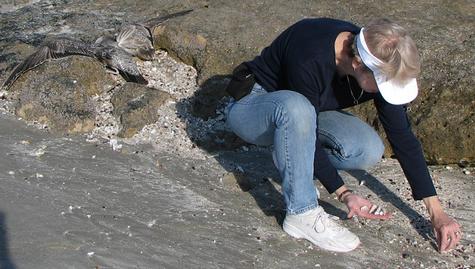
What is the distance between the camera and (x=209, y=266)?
10.8 feet

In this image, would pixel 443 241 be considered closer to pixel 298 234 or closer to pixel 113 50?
pixel 298 234

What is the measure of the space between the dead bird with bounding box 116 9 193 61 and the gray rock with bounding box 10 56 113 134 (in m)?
0.38

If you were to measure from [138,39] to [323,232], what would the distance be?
2822 mm

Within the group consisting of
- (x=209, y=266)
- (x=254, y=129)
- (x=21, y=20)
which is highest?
(x=254, y=129)

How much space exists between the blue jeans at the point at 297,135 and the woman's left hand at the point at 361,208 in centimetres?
19

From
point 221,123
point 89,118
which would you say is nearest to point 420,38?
point 221,123

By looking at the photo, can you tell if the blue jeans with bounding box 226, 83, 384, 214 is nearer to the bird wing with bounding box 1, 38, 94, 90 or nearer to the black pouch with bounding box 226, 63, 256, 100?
the black pouch with bounding box 226, 63, 256, 100

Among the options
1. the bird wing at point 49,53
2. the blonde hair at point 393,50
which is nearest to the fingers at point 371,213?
the blonde hair at point 393,50

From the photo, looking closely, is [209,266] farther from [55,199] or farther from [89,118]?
[89,118]

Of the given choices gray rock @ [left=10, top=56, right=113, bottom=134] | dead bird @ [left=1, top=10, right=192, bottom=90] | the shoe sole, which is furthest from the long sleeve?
dead bird @ [left=1, top=10, right=192, bottom=90]

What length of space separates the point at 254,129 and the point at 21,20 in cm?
361

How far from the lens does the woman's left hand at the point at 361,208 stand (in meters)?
3.62

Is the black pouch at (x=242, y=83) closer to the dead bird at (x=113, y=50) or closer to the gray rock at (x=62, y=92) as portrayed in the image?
the gray rock at (x=62, y=92)

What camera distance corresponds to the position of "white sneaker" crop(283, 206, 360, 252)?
351 centimetres
